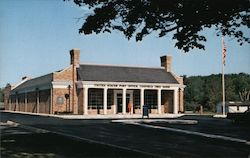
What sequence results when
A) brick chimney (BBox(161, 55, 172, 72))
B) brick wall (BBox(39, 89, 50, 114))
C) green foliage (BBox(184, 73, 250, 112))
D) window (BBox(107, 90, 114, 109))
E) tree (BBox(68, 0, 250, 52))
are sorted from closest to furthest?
tree (BBox(68, 0, 250, 52))
window (BBox(107, 90, 114, 109))
brick wall (BBox(39, 89, 50, 114))
brick chimney (BBox(161, 55, 172, 72))
green foliage (BBox(184, 73, 250, 112))

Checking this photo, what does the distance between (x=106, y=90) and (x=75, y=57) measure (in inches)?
220

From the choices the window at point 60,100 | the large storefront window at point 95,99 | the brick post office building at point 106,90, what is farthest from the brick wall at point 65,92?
the large storefront window at point 95,99

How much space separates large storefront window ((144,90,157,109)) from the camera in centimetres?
5091

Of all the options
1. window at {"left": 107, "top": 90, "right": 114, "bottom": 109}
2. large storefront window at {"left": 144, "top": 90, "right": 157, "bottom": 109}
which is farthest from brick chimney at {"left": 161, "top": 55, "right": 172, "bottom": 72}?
window at {"left": 107, "top": 90, "right": 114, "bottom": 109}

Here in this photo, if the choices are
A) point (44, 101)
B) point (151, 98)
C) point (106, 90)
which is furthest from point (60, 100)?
point (151, 98)

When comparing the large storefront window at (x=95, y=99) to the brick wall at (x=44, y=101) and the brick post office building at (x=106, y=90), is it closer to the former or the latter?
the brick post office building at (x=106, y=90)

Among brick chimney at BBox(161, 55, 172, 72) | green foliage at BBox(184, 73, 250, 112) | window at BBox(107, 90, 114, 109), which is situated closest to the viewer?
window at BBox(107, 90, 114, 109)

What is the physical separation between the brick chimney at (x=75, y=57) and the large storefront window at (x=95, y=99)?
370cm

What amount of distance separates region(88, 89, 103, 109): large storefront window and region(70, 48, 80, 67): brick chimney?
370 cm

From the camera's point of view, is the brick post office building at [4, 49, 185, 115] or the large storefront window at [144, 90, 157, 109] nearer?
the brick post office building at [4, 49, 185, 115]

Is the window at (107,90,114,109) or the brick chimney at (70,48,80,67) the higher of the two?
the brick chimney at (70,48,80,67)

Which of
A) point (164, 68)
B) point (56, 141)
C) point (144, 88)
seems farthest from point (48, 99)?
point (56, 141)

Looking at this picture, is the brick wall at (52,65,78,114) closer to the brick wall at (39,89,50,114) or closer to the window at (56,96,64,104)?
the window at (56,96,64,104)

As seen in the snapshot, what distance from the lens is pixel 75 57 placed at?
160 feet
